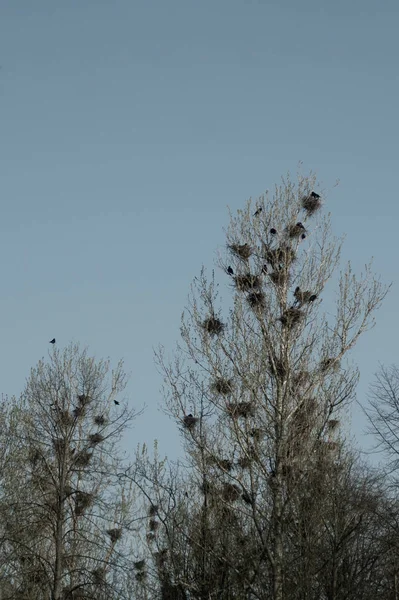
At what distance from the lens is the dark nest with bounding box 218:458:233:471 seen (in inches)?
805

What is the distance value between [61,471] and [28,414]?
80.0 inches

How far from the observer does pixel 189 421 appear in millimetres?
21062

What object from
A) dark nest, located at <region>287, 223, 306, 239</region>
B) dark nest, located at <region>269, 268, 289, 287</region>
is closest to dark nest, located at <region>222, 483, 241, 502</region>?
dark nest, located at <region>269, 268, 289, 287</region>

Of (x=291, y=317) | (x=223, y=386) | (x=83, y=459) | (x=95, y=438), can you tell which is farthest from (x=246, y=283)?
(x=83, y=459)

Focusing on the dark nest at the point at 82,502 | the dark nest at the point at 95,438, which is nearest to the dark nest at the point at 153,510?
the dark nest at the point at 82,502

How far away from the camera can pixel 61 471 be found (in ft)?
75.0

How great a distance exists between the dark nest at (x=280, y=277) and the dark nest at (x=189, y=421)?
342cm

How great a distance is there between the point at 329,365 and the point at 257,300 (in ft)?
6.77

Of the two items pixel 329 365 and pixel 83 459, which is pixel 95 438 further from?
pixel 329 365

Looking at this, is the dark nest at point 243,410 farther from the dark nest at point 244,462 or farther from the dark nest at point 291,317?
the dark nest at point 291,317

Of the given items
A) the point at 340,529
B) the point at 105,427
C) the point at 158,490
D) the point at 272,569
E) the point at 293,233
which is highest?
the point at 293,233

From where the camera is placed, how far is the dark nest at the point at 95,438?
24203 mm

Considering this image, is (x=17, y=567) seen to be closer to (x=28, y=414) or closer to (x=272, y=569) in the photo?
(x=28, y=414)

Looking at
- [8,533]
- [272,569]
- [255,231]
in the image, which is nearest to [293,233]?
[255,231]
